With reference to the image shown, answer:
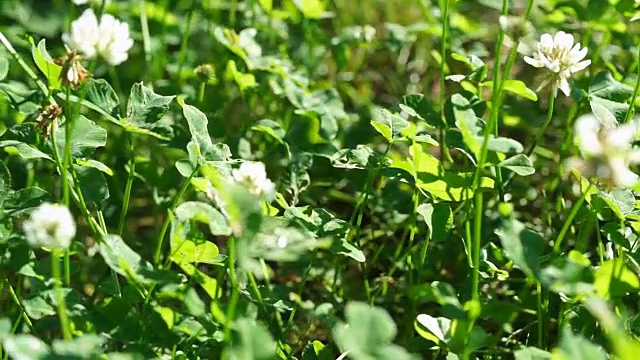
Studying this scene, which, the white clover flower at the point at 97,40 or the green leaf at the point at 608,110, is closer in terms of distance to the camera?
the white clover flower at the point at 97,40

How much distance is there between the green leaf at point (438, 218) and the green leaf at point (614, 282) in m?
0.29

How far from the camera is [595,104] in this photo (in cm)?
151

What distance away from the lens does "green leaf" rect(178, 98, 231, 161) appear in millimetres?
1367

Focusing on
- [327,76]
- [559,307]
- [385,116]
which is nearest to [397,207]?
[385,116]

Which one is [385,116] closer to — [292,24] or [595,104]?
[595,104]

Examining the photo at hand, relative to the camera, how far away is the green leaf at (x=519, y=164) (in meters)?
1.41

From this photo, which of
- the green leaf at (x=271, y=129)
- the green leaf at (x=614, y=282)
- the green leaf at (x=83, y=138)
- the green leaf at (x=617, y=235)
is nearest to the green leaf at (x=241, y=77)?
the green leaf at (x=271, y=129)

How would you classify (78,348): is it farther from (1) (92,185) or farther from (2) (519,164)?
(2) (519,164)

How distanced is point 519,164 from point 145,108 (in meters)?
0.59

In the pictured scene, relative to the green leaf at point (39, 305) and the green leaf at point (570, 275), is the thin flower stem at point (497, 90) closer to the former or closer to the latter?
the green leaf at point (570, 275)

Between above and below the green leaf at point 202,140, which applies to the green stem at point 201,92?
below

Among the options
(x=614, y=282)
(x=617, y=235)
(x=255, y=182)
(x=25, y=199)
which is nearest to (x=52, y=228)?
(x=255, y=182)

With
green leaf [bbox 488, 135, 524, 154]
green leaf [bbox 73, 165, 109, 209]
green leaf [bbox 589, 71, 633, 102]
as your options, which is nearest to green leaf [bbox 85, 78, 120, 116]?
green leaf [bbox 73, 165, 109, 209]

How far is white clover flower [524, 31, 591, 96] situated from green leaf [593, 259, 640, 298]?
1.16 feet
